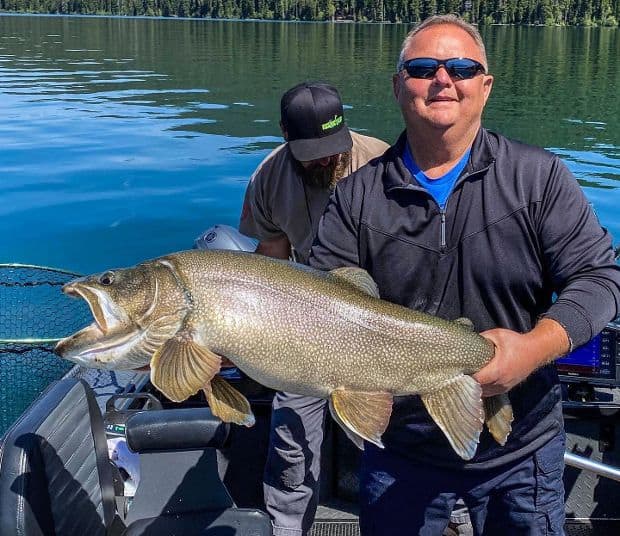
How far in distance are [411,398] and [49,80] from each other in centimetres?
3304

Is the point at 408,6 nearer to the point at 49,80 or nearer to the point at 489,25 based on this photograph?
the point at 489,25

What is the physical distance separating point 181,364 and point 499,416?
1.21 metres

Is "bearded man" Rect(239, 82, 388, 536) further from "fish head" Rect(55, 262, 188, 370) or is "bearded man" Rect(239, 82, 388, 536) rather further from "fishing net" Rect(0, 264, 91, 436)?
"fishing net" Rect(0, 264, 91, 436)

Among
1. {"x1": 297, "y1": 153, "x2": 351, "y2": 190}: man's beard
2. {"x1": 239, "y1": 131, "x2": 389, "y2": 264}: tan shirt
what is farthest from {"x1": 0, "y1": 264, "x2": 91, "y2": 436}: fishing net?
{"x1": 297, "y1": 153, "x2": 351, "y2": 190}: man's beard

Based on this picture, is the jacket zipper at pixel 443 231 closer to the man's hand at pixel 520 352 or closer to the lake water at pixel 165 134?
the man's hand at pixel 520 352

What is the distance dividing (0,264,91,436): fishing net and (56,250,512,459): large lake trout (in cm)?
344

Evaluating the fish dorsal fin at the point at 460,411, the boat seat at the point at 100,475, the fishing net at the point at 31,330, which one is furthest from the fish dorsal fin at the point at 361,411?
the fishing net at the point at 31,330

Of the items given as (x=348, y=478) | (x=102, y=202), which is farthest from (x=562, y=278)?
(x=102, y=202)

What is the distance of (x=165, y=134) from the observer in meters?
21.5

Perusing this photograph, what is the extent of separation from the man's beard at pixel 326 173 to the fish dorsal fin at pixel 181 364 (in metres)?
2.29

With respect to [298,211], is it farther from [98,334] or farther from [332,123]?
[98,334]

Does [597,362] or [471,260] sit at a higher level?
[471,260]

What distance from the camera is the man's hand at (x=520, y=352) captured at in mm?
2480

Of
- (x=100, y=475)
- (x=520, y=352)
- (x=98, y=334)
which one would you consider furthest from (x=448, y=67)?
(x=100, y=475)
